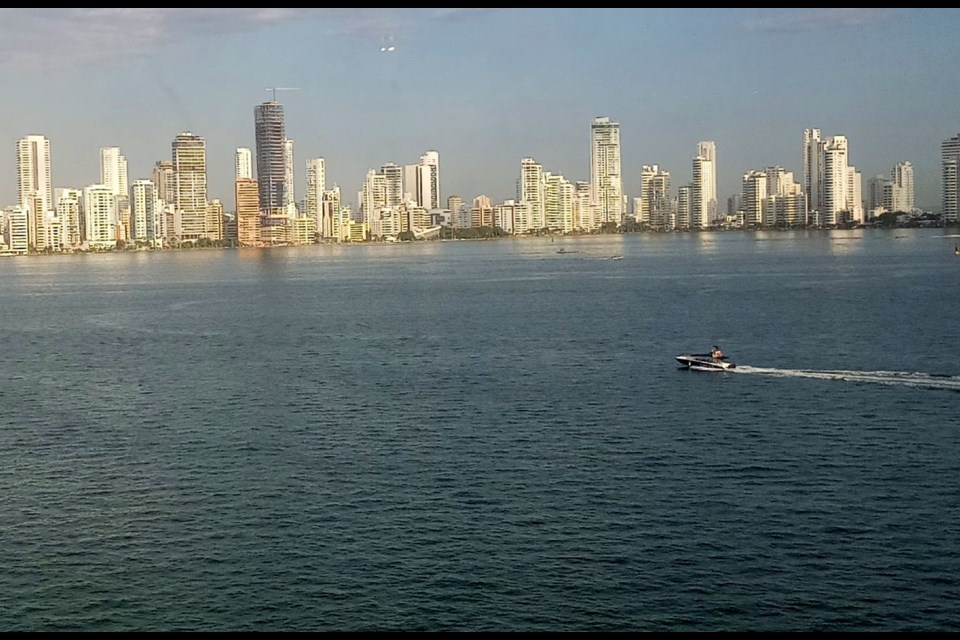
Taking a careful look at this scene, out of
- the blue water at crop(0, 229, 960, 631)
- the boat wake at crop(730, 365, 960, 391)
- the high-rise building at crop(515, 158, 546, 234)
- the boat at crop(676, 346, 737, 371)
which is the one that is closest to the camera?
the blue water at crop(0, 229, 960, 631)

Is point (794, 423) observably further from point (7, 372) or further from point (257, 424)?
point (7, 372)

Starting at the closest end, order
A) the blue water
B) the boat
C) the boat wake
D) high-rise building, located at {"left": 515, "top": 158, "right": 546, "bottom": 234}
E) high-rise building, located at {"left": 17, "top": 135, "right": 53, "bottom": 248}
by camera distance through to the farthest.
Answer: the blue water, the boat wake, the boat, high-rise building, located at {"left": 17, "top": 135, "right": 53, "bottom": 248}, high-rise building, located at {"left": 515, "top": 158, "right": 546, "bottom": 234}

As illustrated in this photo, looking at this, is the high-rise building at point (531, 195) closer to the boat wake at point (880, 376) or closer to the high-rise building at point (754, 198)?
the high-rise building at point (754, 198)

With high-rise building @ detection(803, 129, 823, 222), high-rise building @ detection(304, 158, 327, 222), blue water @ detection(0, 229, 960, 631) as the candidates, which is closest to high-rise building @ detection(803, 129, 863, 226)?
Answer: high-rise building @ detection(803, 129, 823, 222)

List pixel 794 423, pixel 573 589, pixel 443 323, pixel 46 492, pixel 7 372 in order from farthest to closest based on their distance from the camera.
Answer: pixel 443 323 < pixel 7 372 < pixel 794 423 < pixel 46 492 < pixel 573 589

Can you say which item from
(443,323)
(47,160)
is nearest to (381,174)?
(47,160)

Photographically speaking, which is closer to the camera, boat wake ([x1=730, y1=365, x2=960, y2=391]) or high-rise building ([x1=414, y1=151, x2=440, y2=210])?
boat wake ([x1=730, y1=365, x2=960, y2=391])

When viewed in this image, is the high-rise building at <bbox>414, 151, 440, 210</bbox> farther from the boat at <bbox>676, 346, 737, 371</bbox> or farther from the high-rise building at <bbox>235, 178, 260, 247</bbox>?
the boat at <bbox>676, 346, 737, 371</bbox>

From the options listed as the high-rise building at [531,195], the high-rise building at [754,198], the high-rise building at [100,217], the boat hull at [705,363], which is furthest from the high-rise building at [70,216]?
the boat hull at [705,363]
